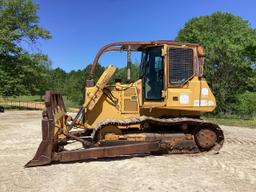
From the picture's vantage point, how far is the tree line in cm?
3222

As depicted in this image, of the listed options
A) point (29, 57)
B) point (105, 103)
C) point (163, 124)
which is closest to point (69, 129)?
point (105, 103)

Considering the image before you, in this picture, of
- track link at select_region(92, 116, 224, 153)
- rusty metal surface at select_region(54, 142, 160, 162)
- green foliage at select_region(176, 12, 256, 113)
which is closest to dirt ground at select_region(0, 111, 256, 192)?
rusty metal surface at select_region(54, 142, 160, 162)

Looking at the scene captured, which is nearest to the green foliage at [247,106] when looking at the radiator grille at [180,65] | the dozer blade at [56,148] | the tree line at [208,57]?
the tree line at [208,57]

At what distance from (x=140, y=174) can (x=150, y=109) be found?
2.66 m

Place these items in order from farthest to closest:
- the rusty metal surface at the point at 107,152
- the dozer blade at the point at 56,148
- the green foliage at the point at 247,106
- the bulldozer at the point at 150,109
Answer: the green foliage at the point at 247,106
the bulldozer at the point at 150,109
the rusty metal surface at the point at 107,152
the dozer blade at the point at 56,148

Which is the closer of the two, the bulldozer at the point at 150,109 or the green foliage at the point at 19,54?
the bulldozer at the point at 150,109

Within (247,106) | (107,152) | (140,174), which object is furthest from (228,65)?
(140,174)

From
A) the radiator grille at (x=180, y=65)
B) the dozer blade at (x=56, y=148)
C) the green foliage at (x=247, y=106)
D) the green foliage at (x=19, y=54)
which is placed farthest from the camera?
the green foliage at (x=19, y=54)

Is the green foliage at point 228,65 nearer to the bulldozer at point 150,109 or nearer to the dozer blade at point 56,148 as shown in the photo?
the bulldozer at point 150,109

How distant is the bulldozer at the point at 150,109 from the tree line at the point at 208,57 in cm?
1804

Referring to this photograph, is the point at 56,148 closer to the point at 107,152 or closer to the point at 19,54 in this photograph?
the point at 107,152

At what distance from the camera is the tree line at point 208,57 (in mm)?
32219

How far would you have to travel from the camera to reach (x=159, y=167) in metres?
8.72

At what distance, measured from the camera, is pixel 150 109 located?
1042 centimetres
